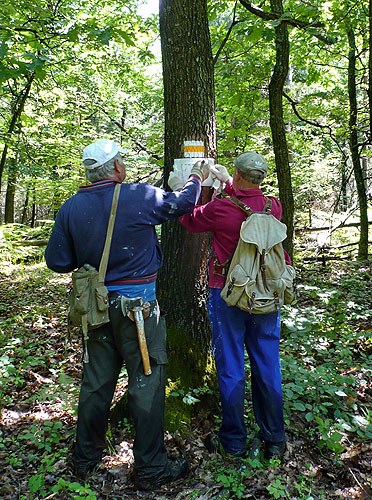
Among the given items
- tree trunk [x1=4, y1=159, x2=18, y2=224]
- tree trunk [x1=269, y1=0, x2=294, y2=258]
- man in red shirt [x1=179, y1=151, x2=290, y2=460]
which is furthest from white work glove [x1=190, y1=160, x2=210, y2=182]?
tree trunk [x1=4, y1=159, x2=18, y2=224]

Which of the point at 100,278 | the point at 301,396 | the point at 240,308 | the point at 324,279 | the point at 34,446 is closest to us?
the point at 100,278

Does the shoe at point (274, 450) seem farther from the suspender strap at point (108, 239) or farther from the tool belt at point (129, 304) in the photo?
the suspender strap at point (108, 239)

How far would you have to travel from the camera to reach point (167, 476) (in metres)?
2.82

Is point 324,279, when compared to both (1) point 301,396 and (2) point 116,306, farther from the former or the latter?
(2) point 116,306

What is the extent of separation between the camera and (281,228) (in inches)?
115

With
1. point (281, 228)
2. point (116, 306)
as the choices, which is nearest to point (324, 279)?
point (281, 228)

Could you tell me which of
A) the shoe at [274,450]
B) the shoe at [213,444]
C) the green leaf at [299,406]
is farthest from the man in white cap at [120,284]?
the green leaf at [299,406]

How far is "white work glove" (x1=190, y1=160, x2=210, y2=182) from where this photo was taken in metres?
3.13

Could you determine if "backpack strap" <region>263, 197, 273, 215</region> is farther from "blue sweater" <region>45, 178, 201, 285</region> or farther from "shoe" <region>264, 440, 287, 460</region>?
"shoe" <region>264, 440, 287, 460</region>

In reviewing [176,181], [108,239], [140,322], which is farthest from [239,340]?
[176,181]

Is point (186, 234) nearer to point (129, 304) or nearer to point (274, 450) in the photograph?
point (129, 304)

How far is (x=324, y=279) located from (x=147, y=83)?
335 inches

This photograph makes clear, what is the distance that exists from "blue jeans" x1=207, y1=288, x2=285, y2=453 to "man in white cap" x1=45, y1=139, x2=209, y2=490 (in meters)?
0.47

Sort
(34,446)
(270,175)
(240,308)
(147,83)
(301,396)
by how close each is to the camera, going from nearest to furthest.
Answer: (240,308) → (34,446) → (301,396) → (270,175) → (147,83)
